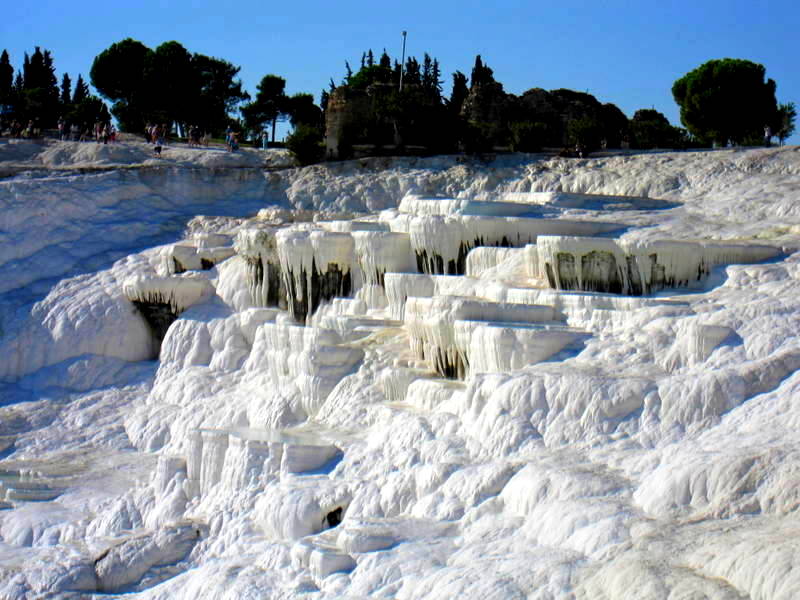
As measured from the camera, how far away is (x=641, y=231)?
19.6 meters

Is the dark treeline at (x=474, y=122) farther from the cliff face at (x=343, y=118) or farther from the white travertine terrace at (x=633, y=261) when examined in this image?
the white travertine terrace at (x=633, y=261)

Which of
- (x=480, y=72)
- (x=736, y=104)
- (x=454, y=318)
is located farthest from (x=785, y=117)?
(x=454, y=318)

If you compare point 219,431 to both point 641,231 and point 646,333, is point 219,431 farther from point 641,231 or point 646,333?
point 641,231

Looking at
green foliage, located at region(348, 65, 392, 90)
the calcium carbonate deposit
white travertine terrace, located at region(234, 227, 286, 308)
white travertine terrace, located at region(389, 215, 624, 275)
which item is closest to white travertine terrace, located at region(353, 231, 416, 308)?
the calcium carbonate deposit

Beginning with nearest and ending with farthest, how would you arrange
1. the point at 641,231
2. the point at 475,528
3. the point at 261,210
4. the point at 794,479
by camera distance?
the point at 794,479, the point at 475,528, the point at 641,231, the point at 261,210

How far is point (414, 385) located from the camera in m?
15.6

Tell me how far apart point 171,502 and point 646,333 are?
6403 millimetres

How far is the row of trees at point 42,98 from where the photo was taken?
3869 cm

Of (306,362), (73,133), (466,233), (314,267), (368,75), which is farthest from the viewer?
(368,75)

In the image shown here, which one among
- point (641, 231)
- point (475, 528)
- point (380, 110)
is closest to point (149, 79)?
point (380, 110)

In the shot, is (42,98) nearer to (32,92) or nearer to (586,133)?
(32,92)

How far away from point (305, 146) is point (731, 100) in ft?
41.5

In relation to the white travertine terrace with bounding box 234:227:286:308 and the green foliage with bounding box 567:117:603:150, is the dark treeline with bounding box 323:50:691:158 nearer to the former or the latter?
the green foliage with bounding box 567:117:603:150

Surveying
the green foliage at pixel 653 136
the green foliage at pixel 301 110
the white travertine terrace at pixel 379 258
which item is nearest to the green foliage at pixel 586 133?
the green foliage at pixel 653 136
